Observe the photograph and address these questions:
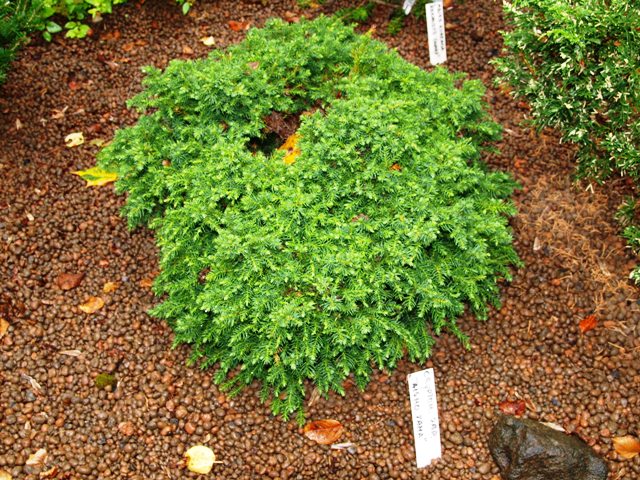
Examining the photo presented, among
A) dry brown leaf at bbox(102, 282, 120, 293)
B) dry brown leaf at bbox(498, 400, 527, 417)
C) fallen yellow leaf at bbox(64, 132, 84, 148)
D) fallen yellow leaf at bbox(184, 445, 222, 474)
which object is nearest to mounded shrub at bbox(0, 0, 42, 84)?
fallen yellow leaf at bbox(64, 132, 84, 148)

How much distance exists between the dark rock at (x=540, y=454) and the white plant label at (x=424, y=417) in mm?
318

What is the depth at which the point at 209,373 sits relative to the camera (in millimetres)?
3145

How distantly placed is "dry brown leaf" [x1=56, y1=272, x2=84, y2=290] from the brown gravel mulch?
3 cm

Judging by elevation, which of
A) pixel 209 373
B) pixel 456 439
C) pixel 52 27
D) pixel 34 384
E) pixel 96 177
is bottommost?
pixel 456 439

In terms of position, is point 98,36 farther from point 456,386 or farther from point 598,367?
point 598,367

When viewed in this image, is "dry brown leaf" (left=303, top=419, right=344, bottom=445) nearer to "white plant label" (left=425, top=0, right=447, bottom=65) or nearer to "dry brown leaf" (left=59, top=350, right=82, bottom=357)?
"dry brown leaf" (left=59, top=350, right=82, bottom=357)

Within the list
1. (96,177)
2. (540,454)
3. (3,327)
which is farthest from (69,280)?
(540,454)

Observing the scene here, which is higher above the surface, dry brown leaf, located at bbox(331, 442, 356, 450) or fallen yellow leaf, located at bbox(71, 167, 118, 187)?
fallen yellow leaf, located at bbox(71, 167, 118, 187)

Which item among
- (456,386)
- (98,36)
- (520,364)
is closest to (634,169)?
(520,364)

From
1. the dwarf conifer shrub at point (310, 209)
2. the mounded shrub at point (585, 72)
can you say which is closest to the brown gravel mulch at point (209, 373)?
the dwarf conifer shrub at point (310, 209)

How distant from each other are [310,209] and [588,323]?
1813mm

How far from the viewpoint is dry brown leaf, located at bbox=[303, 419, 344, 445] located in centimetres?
298

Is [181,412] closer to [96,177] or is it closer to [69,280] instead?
[69,280]

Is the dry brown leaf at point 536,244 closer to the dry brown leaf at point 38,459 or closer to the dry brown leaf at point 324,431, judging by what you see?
the dry brown leaf at point 324,431
